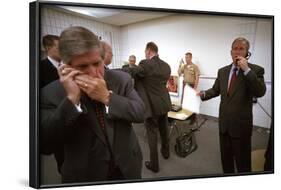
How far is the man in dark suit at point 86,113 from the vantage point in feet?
7.65

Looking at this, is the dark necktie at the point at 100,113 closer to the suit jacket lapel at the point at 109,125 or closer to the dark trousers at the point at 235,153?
the suit jacket lapel at the point at 109,125

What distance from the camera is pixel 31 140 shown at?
239 centimetres

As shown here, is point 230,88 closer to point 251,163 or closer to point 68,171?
point 251,163

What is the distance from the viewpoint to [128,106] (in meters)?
2.47

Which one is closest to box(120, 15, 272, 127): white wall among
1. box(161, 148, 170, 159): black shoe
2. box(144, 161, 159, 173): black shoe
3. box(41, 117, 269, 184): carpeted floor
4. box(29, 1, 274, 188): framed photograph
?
box(29, 1, 274, 188): framed photograph

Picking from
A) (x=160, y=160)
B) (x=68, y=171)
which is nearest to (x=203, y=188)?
(x=160, y=160)

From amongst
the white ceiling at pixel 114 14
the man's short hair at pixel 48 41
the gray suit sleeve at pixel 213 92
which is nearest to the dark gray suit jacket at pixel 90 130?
the man's short hair at pixel 48 41

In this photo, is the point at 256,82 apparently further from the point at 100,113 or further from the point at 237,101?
the point at 100,113

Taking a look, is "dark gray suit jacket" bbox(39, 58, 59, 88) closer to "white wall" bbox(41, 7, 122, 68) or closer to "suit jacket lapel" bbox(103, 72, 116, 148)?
"white wall" bbox(41, 7, 122, 68)

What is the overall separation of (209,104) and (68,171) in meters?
1.11

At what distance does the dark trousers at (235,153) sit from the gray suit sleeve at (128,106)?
68 centimetres

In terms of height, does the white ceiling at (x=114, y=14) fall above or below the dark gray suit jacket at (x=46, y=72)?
above

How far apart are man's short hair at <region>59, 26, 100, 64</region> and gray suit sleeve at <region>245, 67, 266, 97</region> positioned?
3.84 ft

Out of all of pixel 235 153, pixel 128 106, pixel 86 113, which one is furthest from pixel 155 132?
pixel 235 153
